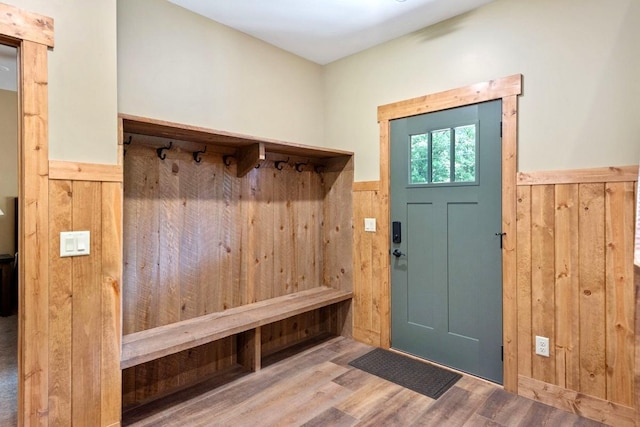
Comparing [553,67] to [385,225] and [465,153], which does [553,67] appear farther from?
[385,225]

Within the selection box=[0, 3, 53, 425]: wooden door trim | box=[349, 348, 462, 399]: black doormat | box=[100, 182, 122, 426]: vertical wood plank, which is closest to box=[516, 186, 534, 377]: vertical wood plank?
box=[349, 348, 462, 399]: black doormat

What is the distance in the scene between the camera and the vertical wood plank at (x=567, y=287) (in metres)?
2.15

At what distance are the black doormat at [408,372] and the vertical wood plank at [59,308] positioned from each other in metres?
1.89

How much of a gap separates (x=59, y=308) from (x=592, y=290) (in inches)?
116

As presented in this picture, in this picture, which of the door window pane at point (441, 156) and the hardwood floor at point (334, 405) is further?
the door window pane at point (441, 156)

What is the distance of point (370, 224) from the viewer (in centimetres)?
317

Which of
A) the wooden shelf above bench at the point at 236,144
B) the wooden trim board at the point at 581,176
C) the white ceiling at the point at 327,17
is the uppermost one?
the white ceiling at the point at 327,17

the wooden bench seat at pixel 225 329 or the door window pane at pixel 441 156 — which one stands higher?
the door window pane at pixel 441 156

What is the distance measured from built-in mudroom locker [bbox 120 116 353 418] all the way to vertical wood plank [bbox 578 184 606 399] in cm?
177

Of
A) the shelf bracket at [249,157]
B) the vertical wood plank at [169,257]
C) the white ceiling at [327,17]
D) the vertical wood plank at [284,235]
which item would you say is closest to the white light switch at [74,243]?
the vertical wood plank at [169,257]

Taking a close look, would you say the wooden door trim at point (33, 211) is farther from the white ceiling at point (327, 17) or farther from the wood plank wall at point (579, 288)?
Result: the wood plank wall at point (579, 288)

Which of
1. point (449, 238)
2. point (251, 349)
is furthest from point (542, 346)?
point (251, 349)

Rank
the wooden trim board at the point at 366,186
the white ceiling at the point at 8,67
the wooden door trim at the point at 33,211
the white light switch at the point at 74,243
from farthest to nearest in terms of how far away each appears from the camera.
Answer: the white ceiling at the point at 8,67
the wooden trim board at the point at 366,186
the white light switch at the point at 74,243
the wooden door trim at the point at 33,211

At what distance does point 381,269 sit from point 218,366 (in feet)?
5.11
